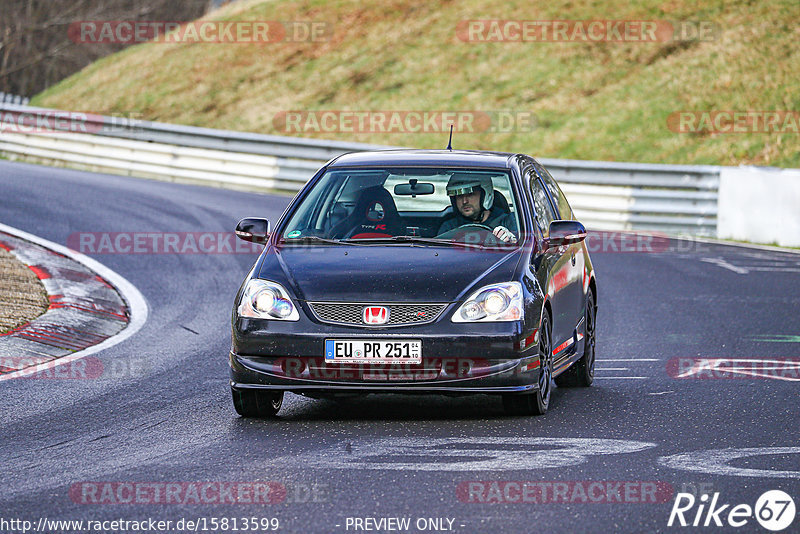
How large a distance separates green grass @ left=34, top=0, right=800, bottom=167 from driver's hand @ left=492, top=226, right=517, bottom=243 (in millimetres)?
21894

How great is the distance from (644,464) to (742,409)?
1.96 metres

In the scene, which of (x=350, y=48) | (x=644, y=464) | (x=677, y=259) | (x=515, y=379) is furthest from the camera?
(x=350, y=48)

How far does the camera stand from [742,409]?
27.3 feet

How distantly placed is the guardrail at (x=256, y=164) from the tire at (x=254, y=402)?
1540 centimetres

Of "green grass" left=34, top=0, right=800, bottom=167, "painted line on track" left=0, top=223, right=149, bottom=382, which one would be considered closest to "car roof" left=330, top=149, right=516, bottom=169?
"painted line on track" left=0, top=223, right=149, bottom=382

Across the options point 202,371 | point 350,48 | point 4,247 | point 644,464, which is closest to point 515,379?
point 644,464

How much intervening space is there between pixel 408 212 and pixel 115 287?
5.73 meters

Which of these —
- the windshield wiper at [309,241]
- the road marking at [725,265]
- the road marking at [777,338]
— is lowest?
the road marking at [725,265]

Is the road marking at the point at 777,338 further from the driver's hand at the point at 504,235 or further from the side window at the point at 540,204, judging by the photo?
the driver's hand at the point at 504,235

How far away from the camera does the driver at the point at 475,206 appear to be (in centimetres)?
861

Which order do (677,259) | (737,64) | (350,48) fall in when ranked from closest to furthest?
(677,259) < (737,64) < (350,48)

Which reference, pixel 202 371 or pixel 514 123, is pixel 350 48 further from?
pixel 202 371

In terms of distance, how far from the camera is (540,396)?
26.1 feet

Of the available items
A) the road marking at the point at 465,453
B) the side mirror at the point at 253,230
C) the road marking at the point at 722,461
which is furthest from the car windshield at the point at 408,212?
the road marking at the point at 722,461
